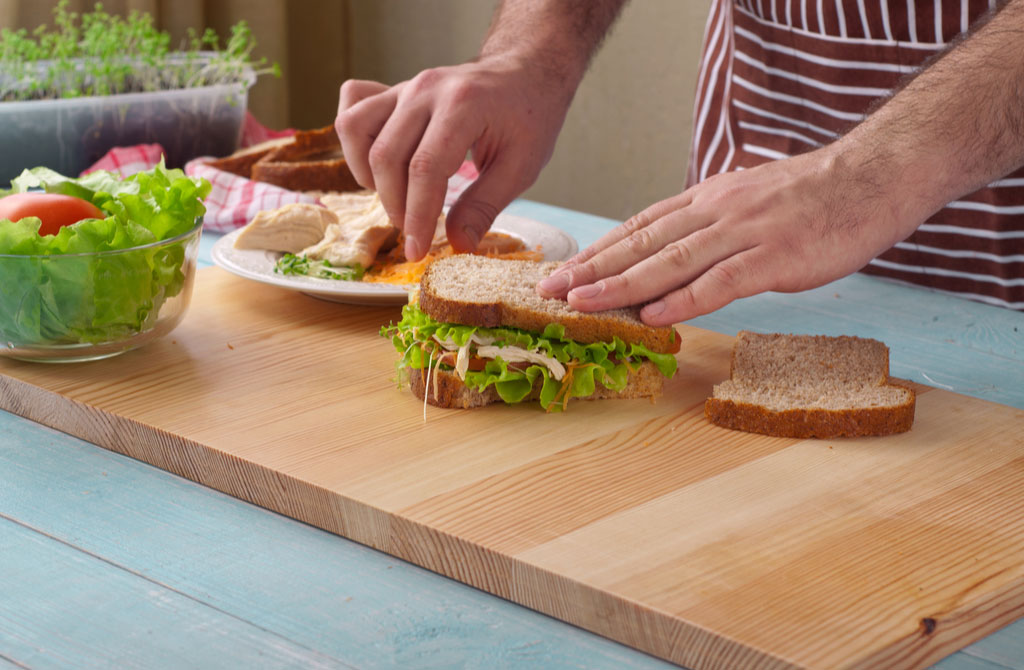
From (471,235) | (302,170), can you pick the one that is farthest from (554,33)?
(302,170)

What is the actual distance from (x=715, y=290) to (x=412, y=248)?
71 centimetres

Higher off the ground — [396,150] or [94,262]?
[396,150]

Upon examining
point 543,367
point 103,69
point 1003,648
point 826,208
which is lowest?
point 1003,648

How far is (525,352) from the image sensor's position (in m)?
1.82

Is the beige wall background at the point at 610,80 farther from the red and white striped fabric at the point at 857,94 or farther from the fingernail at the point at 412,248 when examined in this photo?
the fingernail at the point at 412,248

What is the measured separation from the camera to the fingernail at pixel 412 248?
229 centimetres

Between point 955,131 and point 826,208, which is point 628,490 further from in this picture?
point 955,131

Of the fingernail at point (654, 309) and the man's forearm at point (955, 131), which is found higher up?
the man's forearm at point (955, 131)

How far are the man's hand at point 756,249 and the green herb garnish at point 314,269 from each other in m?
0.58

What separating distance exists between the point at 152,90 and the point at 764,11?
175 centimetres

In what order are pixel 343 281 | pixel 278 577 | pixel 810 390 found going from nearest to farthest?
pixel 278 577, pixel 810 390, pixel 343 281

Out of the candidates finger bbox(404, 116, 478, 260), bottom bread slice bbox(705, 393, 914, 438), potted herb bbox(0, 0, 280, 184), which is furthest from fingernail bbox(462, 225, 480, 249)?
potted herb bbox(0, 0, 280, 184)

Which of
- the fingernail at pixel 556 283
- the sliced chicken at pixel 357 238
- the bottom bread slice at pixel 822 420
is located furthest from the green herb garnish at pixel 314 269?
the bottom bread slice at pixel 822 420

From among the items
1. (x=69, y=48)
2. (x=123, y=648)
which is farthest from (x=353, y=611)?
(x=69, y=48)
